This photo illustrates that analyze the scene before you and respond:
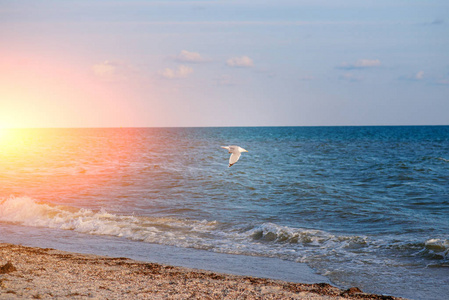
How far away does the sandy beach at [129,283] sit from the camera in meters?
7.64

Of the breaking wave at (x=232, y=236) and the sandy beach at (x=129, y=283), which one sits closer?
the sandy beach at (x=129, y=283)

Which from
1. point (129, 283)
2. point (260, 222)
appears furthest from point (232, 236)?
point (129, 283)

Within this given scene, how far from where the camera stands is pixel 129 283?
8352 mm

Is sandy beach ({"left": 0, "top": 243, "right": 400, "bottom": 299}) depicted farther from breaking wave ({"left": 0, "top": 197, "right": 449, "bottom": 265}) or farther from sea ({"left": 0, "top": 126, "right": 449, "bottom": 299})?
breaking wave ({"left": 0, "top": 197, "right": 449, "bottom": 265})

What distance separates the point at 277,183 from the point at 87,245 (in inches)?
591

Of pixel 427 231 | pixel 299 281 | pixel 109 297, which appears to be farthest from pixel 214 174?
pixel 109 297

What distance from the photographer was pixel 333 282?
31.2ft

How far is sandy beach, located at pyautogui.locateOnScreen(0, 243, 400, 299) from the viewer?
7637mm

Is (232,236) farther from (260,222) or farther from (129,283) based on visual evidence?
(129,283)

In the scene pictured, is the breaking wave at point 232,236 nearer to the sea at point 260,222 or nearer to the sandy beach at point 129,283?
the sea at point 260,222

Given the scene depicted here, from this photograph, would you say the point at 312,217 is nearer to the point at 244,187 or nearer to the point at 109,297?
the point at 244,187

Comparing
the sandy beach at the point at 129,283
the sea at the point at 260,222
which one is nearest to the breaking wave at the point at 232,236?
the sea at the point at 260,222

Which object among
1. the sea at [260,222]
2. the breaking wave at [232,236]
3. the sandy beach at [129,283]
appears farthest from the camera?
the breaking wave at [232,236]

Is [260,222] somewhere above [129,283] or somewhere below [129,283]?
below
